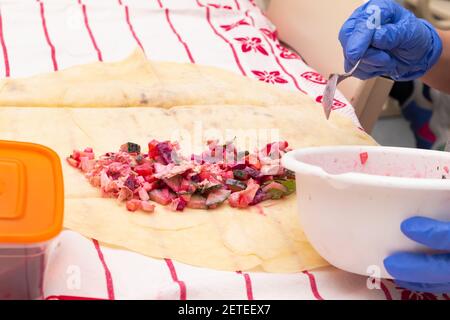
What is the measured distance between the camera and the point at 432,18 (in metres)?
2.18

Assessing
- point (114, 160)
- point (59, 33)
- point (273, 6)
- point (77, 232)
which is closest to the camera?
point (77, 232)

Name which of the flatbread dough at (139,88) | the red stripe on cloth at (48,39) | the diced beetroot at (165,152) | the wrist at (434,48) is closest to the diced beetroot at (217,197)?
the diced beetroot at (165,152)

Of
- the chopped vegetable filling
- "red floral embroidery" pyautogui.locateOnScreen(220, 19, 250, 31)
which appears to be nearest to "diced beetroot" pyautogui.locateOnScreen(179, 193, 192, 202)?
the chopped vegetable filling

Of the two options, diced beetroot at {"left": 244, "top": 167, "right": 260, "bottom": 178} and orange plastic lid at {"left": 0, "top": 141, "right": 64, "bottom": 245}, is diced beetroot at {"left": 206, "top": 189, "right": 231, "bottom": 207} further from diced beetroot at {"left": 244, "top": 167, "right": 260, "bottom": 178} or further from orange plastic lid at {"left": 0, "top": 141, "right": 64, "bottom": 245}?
orange plastic lid at {"left": 0, "top": 141, "right": 64, "bottom": 245}

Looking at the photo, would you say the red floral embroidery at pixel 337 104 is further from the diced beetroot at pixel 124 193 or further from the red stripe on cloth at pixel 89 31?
the diced beetroot at pixel 124 193

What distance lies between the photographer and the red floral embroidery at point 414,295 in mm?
873

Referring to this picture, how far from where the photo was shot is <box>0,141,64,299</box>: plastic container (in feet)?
2.19

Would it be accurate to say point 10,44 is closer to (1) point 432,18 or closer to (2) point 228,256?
(2) point 228,256

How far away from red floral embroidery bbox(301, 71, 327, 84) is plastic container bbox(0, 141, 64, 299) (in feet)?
2.80

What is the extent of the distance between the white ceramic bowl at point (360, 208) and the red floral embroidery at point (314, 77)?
655mm

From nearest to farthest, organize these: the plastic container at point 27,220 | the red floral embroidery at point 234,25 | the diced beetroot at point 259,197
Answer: the plastic container at point 27,220
the diced beetroot at point 259,197
the red floral embroidery at point 234,25

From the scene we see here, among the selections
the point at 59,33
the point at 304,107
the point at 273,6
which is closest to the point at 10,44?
the point at 59,33

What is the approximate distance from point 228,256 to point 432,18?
62.2 inches

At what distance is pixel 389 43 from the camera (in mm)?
1061
